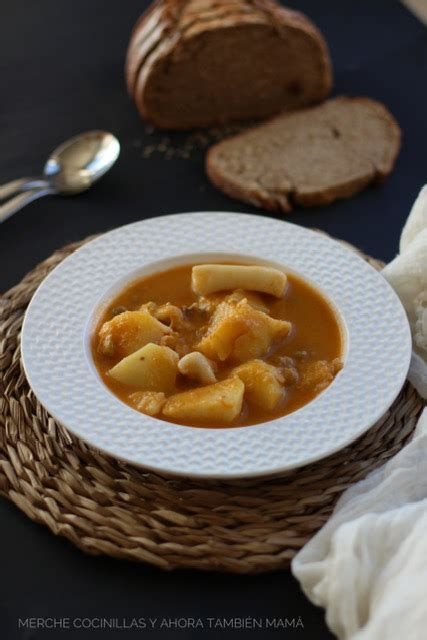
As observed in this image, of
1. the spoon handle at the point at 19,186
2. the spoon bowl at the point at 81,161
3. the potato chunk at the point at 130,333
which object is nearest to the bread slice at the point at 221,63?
the spoon bowl at the point at 81,161

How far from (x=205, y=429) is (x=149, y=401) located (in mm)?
187

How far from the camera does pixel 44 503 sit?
2281mm

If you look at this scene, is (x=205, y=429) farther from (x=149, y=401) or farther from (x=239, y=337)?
(x=239, y=337)

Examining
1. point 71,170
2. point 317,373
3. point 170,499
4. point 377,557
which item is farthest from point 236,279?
point 71,170

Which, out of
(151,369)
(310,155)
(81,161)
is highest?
(151,369)

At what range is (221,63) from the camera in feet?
13.4

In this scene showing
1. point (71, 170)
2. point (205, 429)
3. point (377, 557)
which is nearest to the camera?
point (377, 557)

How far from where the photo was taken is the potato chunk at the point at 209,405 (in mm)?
2250

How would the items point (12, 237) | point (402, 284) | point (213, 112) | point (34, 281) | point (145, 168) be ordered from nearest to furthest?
point (402, 284) < point (34, 281) < point (12, 237) < point (145, 168) < point (213, 112)

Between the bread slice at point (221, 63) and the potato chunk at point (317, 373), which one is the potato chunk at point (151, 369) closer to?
the potato chunk at point (317, 373)

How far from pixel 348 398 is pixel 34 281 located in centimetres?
125

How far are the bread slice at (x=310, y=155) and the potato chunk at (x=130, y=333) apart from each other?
4.23 ft

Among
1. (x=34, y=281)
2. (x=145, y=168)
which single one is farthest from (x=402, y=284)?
(x=145, y=168)

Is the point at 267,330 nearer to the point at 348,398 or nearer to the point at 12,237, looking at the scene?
the point at 348,398
